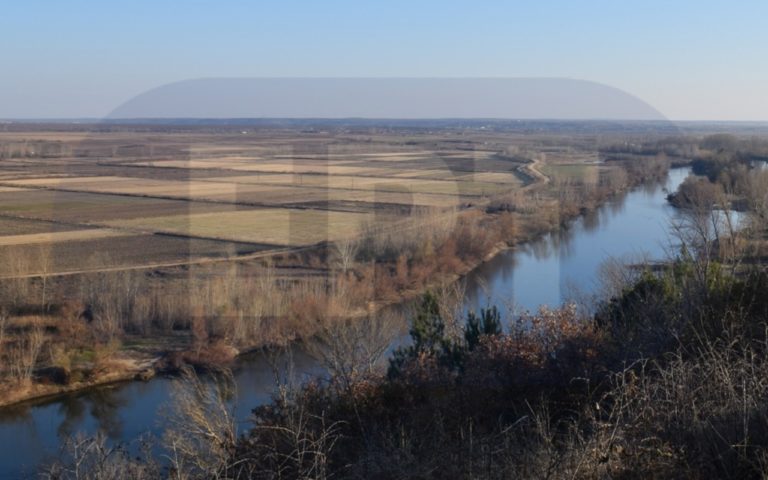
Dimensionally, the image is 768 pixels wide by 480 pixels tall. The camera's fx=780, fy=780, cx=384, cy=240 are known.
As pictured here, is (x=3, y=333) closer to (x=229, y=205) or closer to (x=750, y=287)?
(x=750, y=287)

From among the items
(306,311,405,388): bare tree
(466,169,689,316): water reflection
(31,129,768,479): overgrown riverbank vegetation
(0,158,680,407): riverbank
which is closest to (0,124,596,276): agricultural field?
(466,169,689,316): water reflection

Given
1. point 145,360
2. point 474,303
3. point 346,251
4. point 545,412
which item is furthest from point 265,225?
point 545,412

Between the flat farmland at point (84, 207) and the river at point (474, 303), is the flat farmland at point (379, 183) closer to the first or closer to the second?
the river at point (474, 303)

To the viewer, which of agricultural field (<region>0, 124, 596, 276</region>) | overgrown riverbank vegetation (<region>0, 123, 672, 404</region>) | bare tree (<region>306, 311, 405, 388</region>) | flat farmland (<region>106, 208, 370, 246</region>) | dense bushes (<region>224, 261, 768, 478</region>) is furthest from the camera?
flat farmland (<region>106, 208, 370, 246</region>)

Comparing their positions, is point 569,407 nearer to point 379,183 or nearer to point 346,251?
point 346,251

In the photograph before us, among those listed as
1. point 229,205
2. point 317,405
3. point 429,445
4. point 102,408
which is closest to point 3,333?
point 102,408

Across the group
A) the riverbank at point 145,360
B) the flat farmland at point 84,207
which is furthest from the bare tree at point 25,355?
the flat farmland at point 84,207

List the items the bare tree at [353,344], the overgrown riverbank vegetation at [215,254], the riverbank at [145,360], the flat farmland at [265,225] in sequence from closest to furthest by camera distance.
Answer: the bare tree at [353,344] < the riverbank at [145,360] < the overgrown riverbank vegetation at [215,254] < the flat farmland at [265,225]

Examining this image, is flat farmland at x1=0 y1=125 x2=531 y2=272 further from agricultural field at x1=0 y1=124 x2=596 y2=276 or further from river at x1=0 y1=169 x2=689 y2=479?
river at x1=0 y1=169 x2=689 y2=479
